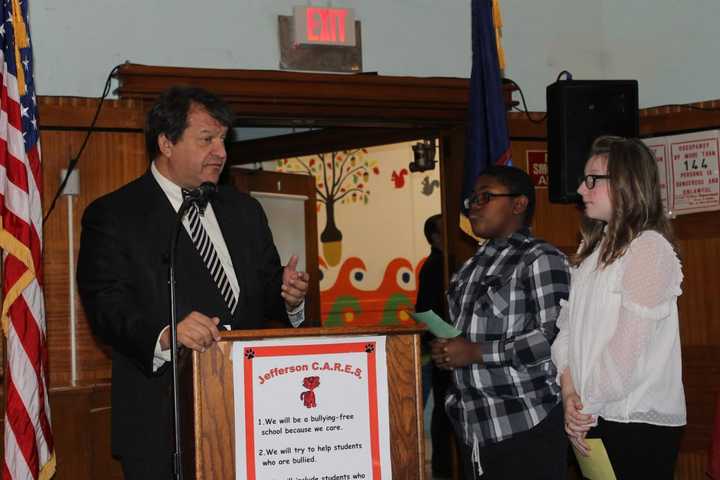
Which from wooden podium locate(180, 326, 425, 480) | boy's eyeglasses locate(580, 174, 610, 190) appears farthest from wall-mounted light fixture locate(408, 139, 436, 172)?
wooden podium locate(180, 326, 425, 480)

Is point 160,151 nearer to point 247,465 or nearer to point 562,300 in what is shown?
point 247,465

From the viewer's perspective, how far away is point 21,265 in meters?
3.96

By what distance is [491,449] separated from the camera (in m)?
3.52

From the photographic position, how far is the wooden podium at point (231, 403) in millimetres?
2311

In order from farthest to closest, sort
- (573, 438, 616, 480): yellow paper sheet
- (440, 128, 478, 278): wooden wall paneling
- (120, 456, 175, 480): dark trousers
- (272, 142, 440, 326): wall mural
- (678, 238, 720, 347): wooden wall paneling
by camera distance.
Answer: (272, 142, 440, 326): wall mural → (440, 128, 478, 278): wooden wall paneling → (678, 238, 720, 347): wooden wall paneling → (573, 438, 616, 480): yellow paper sheet → (120, 456, 175, 480): dark trousers

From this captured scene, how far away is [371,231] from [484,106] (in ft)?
17.9

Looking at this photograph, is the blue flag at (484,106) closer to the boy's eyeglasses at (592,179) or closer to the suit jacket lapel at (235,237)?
the boy's eyeglasses at (592,179)

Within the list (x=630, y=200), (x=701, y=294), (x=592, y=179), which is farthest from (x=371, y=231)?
(x=630, y=200)

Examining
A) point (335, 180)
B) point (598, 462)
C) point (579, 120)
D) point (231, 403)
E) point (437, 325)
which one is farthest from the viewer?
point (335, 180)

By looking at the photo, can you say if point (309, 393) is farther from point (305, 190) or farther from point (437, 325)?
point (305, 190)

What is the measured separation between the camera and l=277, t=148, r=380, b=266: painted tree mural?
10.3 meters

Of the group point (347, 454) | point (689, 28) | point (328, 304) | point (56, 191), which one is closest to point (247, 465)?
point (347, 454)

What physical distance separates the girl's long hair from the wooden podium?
763 mm

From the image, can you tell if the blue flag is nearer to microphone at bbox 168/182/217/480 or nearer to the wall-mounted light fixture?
microphone at bbox 168/182/217/480
